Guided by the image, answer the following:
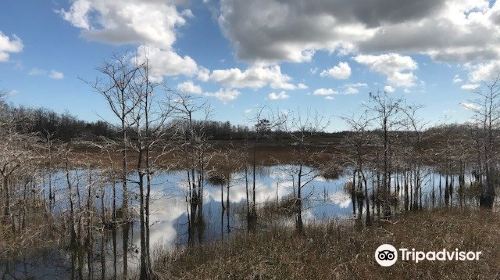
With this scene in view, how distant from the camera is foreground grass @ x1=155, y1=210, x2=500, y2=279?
13312 millimetres

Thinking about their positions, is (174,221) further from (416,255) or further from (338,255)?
(416,255)

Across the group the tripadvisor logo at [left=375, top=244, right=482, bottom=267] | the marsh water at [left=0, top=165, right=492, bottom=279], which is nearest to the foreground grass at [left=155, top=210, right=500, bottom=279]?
the tripadvisor logo at [left=375, top=244, right=482, bottom=267]

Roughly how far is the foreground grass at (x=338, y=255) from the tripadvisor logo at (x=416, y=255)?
27cm

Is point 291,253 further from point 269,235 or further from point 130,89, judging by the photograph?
point 130,89

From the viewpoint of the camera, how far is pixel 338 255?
1532 centimetres

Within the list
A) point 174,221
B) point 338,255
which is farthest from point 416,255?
point 174,221

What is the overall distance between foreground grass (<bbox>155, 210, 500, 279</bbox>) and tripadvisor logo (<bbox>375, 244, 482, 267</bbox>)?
0.27 meters

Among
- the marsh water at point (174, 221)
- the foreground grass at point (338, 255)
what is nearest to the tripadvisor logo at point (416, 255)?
the foreground grass at point (338, 255)

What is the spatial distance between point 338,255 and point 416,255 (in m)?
2.60

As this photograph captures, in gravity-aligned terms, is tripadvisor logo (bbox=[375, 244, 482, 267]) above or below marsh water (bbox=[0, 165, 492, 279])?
above

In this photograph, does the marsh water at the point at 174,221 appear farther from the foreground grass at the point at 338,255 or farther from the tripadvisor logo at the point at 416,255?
the tripadvisor logo at the point at 416,255

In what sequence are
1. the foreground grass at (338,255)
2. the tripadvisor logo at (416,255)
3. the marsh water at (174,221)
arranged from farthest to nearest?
the marsh water at (174,221)
the tripadvisor logo at (416,255)
the foreground grass at (338,255)

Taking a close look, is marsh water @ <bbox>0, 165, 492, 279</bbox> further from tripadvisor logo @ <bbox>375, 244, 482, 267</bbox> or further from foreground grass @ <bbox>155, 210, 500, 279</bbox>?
tripadvisor logo @ <bbox>375, 244, 482, 267</bbox>

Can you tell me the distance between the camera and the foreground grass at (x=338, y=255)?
13312 millimetres
